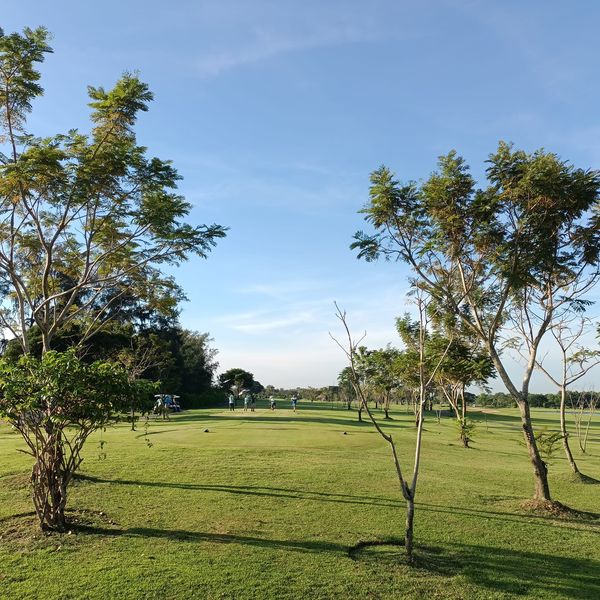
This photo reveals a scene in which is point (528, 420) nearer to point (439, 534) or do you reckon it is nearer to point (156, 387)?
point (439, 534)

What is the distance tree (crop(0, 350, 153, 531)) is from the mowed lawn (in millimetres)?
749

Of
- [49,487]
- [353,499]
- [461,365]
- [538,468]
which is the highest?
[461,365]

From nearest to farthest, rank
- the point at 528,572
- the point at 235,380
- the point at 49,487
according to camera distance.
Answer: the point at 528,572, the point at 49,487, the point at 235,380

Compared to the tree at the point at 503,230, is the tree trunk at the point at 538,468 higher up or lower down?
lower down

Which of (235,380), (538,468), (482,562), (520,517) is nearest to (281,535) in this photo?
(482,562)

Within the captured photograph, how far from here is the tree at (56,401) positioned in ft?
22.8

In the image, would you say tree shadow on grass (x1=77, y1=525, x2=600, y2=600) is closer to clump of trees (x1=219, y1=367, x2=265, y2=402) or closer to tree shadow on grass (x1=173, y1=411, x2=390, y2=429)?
tree shadow on grass (x1=173, y1=411, x2=390, y2=429)

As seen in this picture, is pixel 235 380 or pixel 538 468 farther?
pixel 235 380

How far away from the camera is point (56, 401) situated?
7.28m

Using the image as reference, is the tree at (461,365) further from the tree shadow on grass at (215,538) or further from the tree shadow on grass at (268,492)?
the tree shadow on grass at (215,538)

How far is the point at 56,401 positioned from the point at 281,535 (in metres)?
4.15

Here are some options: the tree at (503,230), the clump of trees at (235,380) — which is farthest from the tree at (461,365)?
the clump of trees at (235,380)

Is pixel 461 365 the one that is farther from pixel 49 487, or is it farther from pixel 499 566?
pixel 49 487

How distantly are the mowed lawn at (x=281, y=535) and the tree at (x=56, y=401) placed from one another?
0.75m
